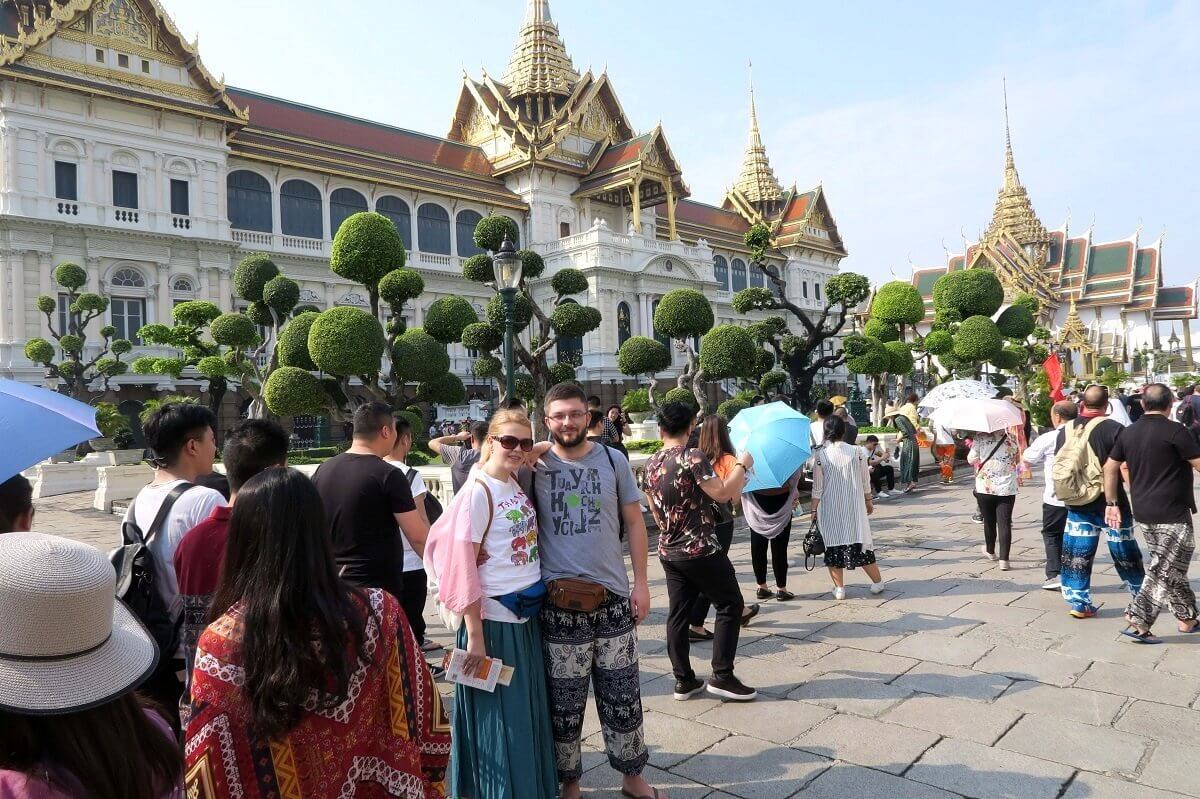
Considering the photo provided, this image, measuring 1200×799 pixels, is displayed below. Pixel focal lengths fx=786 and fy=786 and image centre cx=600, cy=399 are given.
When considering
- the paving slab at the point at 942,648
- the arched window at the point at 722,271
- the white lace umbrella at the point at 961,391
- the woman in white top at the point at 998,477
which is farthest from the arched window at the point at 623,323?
the paving slab at the point at 942,648

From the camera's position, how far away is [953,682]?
4.48 m

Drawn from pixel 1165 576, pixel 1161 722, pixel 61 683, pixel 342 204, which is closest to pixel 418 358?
pixel 1165 576

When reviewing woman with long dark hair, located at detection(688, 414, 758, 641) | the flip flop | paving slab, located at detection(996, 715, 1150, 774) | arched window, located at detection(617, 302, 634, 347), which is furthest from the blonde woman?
arched window, located at detection(617, 302, 634, 347)

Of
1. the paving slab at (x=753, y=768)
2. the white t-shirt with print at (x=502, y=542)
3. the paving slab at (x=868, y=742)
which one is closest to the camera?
the white t-shirt with print at (x=502, y=542)

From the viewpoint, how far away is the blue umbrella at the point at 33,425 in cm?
255

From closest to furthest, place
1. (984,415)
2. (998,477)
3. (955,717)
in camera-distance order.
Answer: (955,717), (998,477), (984,415)

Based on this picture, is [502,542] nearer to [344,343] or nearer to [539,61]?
[344,343]

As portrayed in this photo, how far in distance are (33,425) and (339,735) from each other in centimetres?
169

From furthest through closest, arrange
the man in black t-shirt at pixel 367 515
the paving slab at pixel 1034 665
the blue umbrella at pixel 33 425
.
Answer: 1. the paving slab at pixel 1034 665
2. the man in black t-shirt at pixel 367 515
3. the blue umbrella at pixel 33 425

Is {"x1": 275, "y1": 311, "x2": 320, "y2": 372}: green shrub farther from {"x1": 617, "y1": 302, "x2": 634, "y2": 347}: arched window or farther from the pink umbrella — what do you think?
{"x1": 617, "y1": 302, "x2": 634, "y2": 347}: arched window

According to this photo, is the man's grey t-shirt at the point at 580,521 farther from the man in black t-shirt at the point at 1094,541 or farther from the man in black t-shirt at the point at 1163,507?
the man in black t-shirt at the point at 1094,541

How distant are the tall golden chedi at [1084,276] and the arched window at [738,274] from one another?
1636cm

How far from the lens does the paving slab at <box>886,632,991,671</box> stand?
488cm

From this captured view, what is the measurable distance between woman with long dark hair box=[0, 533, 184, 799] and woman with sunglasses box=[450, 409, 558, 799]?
1.59 m
